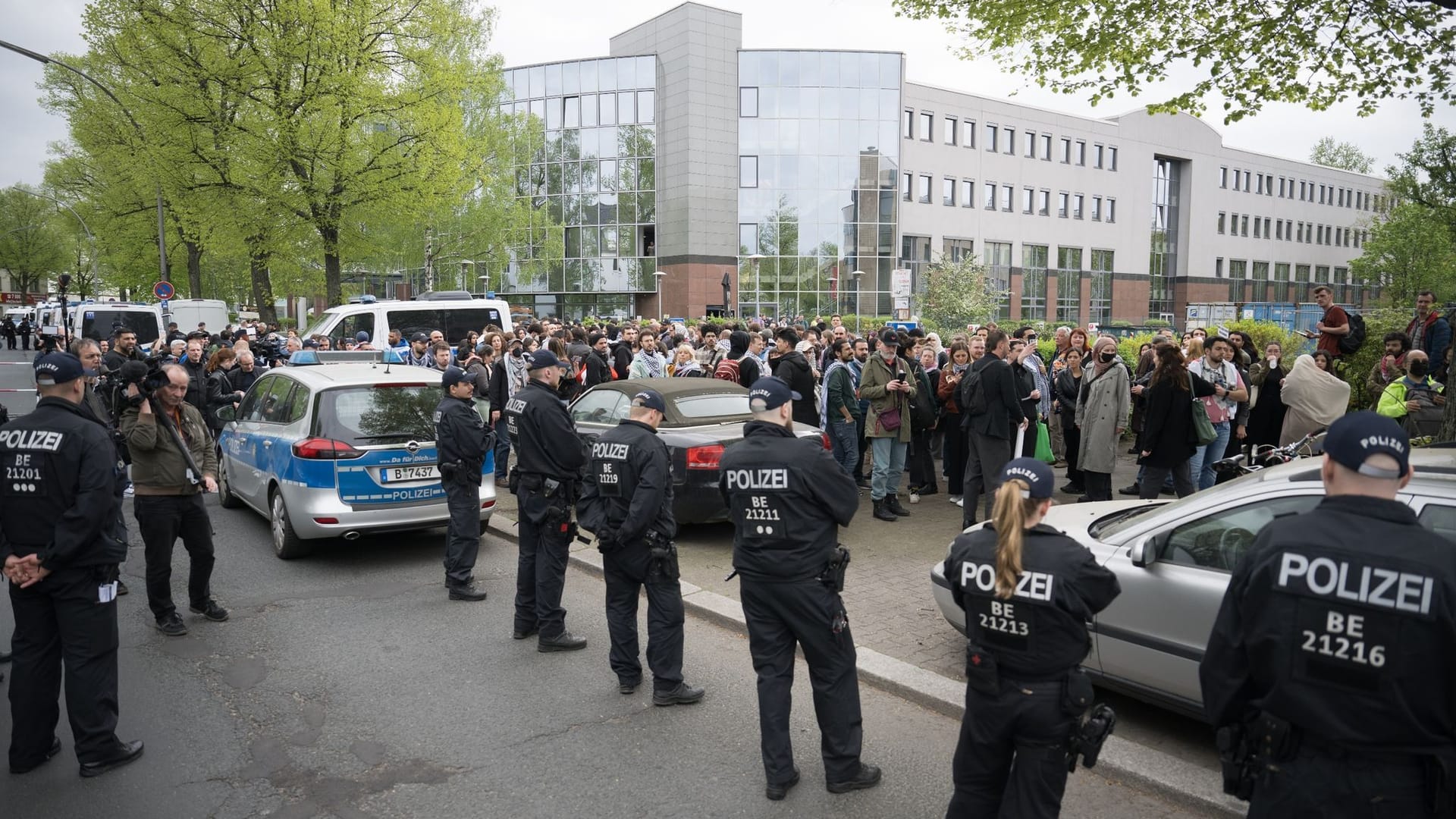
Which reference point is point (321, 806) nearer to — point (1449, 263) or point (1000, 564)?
point (1000, 564)

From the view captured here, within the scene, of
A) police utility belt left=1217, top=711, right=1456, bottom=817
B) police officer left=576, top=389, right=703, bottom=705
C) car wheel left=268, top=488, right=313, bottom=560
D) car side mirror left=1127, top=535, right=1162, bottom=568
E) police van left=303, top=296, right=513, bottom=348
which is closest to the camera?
police utility belt left=1217, top=711, right=1456, bottom=817

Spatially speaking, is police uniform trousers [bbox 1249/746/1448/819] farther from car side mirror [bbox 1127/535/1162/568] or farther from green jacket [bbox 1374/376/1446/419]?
green jacket [bbox 1374/376/1446/419]

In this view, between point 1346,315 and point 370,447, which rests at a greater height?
point 1346,315

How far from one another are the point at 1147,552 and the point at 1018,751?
1.72 m

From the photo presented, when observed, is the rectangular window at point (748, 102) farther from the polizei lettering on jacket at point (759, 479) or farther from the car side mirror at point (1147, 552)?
the polizei lettering on jacket at point (759, 479)

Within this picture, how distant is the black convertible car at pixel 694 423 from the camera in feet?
26.7

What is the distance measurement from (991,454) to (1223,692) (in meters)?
5.93

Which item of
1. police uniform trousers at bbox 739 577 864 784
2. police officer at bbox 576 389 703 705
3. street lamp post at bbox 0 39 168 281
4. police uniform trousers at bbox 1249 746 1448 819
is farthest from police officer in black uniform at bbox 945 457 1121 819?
street lamp post at bbox 0 39 168 281

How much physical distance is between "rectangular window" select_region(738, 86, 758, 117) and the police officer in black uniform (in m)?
49.2

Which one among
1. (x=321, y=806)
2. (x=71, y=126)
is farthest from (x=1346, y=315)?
(x=71, y=126)

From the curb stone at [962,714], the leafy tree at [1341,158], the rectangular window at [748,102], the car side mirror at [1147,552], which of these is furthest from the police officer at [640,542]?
the leafy tree at [1341,158]

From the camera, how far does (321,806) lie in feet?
13.2

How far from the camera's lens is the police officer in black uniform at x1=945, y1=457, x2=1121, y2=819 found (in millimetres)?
3016

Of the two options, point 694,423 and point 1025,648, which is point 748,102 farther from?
point 1025,648
